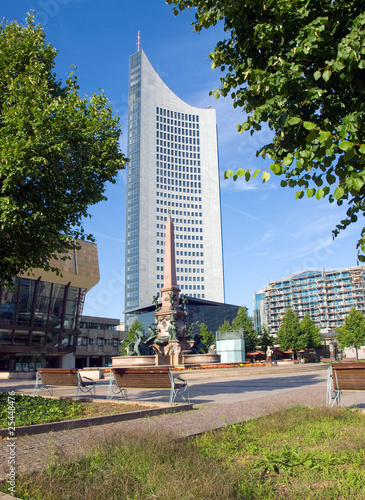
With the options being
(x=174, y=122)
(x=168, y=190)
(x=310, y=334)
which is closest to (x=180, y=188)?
(x=168, y=190)

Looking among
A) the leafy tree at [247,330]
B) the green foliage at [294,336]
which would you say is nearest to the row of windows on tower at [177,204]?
the green foliage at [294,336]

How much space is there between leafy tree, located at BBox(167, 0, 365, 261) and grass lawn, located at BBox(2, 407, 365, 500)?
253 cm

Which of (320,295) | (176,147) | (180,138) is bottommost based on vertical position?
(320,295)

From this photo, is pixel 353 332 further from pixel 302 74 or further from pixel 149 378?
pixel 302 74

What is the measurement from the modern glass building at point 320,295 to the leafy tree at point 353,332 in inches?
2067

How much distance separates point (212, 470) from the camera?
4.04 m

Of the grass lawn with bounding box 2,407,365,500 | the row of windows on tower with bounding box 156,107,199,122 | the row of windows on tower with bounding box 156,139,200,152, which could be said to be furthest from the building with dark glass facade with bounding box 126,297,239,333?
the grass lawn with bounding box 2,407,365,500

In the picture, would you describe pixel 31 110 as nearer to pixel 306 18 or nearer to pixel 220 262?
pixel 306 18

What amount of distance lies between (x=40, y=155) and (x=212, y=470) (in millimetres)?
9610

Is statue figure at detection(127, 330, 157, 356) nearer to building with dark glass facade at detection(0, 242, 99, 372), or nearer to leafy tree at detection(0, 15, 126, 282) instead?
leafy tree at detection(0, 15, 126, 282)

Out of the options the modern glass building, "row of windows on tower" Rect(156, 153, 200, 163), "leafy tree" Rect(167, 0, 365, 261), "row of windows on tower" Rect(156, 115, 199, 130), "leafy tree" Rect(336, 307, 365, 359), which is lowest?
"leafy tree" Rect(336, 307, 365, 359)

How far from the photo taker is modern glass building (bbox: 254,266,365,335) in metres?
128

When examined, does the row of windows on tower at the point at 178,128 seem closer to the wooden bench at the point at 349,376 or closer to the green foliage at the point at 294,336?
the green foliage at the point at 294,336

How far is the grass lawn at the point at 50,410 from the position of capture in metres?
7.92
